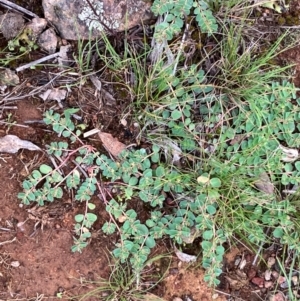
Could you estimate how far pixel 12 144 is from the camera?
8.65 ft

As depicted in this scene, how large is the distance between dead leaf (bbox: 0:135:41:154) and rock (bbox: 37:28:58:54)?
0.46m

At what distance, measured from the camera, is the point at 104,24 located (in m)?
2.63

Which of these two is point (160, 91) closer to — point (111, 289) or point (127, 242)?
point (127, 242)

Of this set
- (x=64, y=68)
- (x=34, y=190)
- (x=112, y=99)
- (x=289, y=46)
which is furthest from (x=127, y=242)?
(x=289, y=46)

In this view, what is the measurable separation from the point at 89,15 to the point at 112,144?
0.63 meters

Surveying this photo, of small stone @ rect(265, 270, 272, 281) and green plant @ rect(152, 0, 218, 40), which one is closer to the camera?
green plant @ rect(152, 0, 218, 40)

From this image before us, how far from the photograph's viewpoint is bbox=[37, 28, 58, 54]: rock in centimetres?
266

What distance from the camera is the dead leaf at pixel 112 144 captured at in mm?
2688

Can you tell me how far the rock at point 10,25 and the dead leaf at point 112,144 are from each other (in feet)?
2.07

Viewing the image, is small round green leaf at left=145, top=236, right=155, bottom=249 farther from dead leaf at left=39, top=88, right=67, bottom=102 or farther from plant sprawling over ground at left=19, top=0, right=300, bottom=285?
dead leaf at left=39, top=88, right=67, bottom=102

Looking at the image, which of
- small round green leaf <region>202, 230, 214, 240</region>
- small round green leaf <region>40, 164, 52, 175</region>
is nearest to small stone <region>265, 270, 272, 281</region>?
small round green leaf <region>202, 230, 214, 240</region>

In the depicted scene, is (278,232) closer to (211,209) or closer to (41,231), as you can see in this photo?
(211,209)

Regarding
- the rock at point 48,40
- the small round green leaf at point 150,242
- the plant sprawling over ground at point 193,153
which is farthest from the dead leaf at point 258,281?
the rock at point 48,40

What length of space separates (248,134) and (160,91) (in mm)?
474
